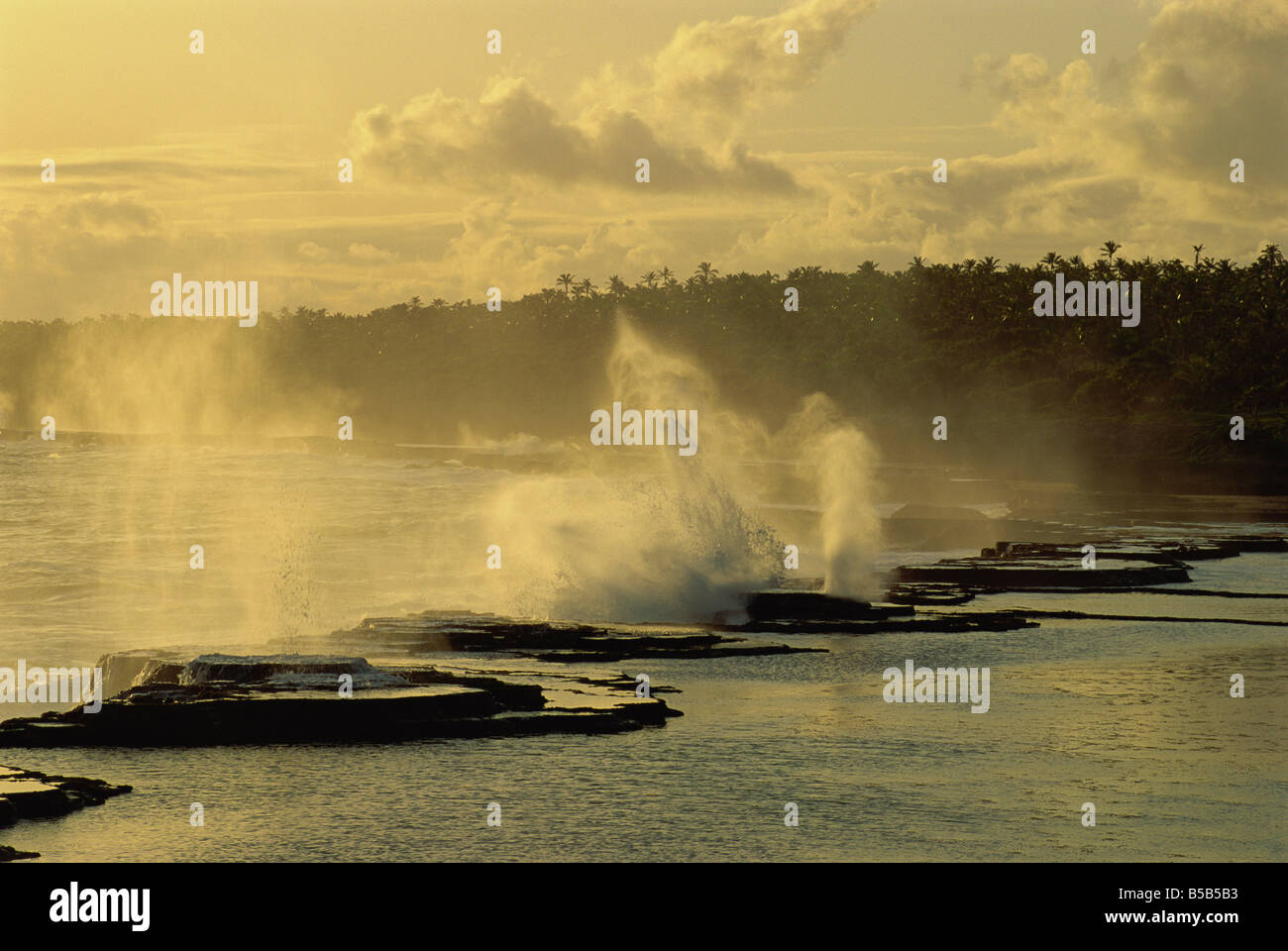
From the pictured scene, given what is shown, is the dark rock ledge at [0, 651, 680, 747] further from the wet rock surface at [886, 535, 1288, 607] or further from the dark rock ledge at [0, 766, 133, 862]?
the wet rock surface at [886, 535, 1288, 607]

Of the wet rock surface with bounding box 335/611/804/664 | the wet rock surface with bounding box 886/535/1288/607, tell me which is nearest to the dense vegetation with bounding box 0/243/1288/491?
the wet rock surface with bounding box 886/535/1288/607

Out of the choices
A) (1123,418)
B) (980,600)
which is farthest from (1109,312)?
(980,600)

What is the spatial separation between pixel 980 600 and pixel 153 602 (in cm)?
1688

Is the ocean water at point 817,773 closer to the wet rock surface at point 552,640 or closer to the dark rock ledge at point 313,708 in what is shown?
the dark rock ledge at point 313,708

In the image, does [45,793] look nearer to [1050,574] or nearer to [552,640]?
[552,640]

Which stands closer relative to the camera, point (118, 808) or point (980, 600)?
point (118, 808)

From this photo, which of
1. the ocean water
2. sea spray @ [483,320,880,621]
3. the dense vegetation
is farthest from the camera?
the dense vegetation

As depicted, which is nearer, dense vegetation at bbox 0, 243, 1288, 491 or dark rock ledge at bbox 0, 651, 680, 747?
dark rock ledge at bbox 0, 651, 680, 747

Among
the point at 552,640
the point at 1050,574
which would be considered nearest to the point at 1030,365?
the point at 1050,574

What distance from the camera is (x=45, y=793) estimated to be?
12227 millimetres

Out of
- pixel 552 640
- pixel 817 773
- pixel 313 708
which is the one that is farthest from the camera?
pixel 552 640

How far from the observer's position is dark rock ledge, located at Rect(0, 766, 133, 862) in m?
12.0

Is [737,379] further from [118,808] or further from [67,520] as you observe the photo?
[118,808]

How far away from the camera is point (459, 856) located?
1104 cm
